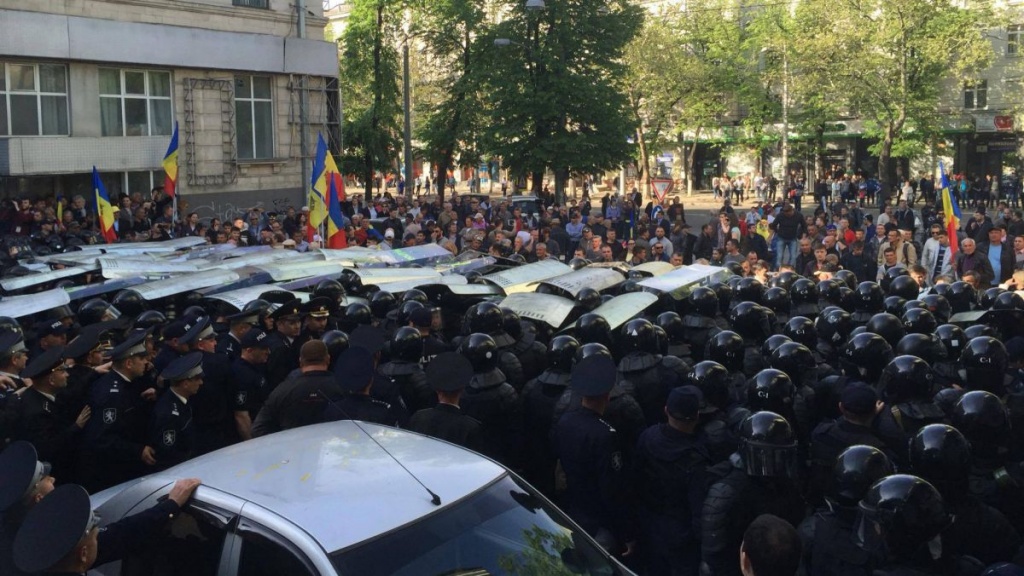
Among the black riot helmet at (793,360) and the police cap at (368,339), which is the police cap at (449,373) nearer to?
the police cap at (368,339)

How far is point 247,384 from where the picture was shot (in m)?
6.80

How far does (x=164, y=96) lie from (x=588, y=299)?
72.3ft

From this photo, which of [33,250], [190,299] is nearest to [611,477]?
[190,299]

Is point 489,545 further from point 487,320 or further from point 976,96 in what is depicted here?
point 976,96

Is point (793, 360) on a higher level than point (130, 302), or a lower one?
lower

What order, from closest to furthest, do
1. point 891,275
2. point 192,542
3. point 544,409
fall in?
point 192,542 < point 544,409 < point 891,275

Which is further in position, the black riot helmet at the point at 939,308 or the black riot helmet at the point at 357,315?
the black riot helmet at the point at 357,315

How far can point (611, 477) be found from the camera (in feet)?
19.3

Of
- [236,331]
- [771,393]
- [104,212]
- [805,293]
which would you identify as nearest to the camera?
[771,393]

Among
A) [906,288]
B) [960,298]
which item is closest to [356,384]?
[906,288]

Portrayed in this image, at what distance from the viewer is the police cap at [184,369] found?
5893 millimetres

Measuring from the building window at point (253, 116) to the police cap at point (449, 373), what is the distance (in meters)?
25.2

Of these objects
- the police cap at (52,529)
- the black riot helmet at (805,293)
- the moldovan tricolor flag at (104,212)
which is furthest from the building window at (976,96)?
the police cap at (52,529)

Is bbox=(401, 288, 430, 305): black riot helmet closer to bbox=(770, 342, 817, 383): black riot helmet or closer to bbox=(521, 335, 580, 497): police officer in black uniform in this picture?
bbox=(521, 335, 580, 497): police officer in black uniform
